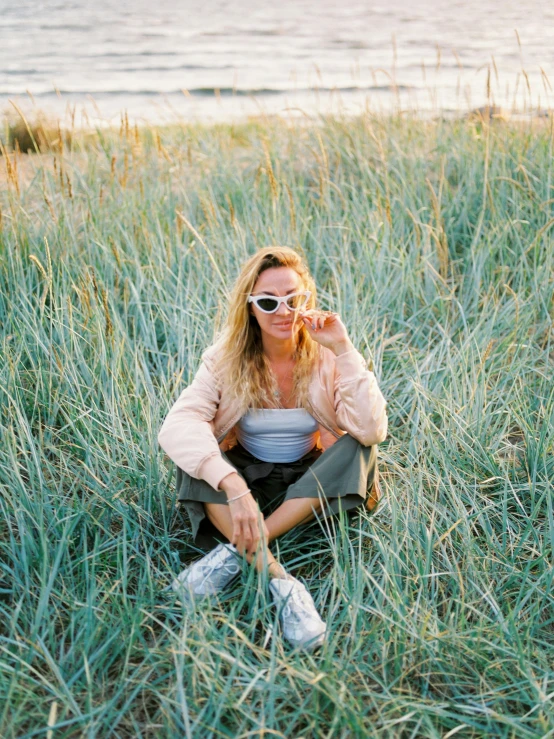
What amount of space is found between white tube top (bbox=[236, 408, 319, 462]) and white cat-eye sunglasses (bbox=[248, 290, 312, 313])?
39 centimetres

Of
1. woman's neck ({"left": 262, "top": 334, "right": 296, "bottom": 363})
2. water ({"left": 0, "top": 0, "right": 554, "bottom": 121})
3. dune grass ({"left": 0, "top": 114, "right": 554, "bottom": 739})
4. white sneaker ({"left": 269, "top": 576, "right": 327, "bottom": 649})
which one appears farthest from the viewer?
water ({"left": 0, "top": 0, "right": 554, "bottom": 121})

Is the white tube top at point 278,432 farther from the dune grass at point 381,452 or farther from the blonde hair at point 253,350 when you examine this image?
the dune grass at point 381,452

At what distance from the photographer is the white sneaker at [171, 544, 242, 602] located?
2.42 metres

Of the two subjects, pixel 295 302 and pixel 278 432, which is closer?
pixel 295 302

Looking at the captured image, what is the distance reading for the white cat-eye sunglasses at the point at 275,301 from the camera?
2641mm

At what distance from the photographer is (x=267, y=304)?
268 cm

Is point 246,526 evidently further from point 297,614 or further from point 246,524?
point 297,614

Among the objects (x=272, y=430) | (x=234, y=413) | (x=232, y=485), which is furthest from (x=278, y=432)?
(x=232, y=485)

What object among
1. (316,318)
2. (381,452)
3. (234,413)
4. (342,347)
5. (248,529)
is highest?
(316,318)

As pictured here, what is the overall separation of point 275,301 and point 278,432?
20.4 inches

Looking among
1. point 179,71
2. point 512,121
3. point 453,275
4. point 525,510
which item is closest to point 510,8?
point 179,71

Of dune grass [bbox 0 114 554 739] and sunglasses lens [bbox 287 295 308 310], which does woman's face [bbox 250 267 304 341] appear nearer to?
sunglasses lens [bbox 287 295 308 310]

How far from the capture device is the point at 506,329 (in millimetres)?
3996

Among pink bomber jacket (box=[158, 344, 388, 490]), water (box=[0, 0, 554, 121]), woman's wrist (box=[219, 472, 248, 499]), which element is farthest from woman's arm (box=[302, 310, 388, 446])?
water (box=[0, 0, 554, 121])
